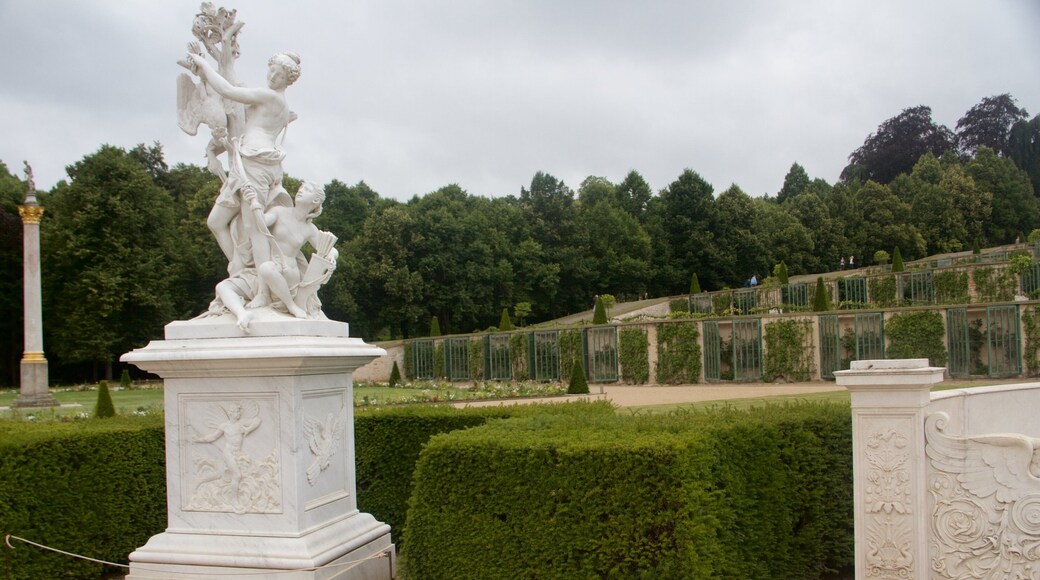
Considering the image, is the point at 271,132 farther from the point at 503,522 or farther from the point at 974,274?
the point at 974,274

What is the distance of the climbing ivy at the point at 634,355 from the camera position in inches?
1139

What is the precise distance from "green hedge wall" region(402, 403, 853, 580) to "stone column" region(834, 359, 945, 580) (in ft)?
2.95

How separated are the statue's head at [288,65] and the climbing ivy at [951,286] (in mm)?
34217

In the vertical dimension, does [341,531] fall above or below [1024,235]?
below

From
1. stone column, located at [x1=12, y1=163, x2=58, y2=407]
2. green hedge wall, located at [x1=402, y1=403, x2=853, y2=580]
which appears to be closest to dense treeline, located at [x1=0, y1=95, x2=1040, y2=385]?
stone column, located at [x1=12, y1=163, x2=58, y2=407]

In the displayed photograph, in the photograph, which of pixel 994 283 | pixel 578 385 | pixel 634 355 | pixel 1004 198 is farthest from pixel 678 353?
pixel 1004 198

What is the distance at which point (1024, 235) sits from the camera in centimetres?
6197

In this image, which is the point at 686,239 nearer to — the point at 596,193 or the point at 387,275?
the point at 596,193

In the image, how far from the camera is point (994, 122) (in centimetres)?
7125

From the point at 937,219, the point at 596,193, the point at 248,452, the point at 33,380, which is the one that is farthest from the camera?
the point at 937,219

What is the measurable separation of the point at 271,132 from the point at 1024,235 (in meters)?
68.9

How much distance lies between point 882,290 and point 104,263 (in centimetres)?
3445

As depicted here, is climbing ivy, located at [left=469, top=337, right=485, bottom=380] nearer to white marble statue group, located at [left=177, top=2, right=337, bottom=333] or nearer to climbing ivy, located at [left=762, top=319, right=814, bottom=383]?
climbing ivy, located at [left=762, top=319, right=814, bottom=383]

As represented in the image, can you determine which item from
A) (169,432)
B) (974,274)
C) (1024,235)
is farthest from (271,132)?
(1024,235)
